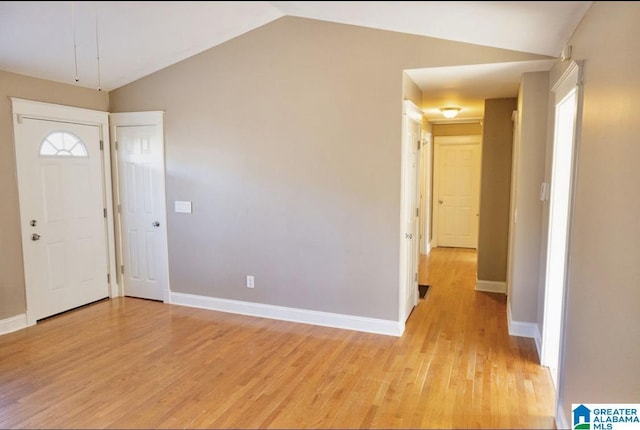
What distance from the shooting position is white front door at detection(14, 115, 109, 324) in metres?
4.06

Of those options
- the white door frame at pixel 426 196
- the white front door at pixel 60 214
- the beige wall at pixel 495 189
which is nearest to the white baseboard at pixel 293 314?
the white front door at pixel 60 214

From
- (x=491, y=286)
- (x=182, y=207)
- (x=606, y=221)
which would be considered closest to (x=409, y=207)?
(x=491, y=286)

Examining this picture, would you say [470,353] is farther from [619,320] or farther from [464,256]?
[464,256]

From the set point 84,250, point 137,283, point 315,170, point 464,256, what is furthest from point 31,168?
point 464,256

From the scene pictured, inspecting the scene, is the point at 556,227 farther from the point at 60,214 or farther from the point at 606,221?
the point at 60,214

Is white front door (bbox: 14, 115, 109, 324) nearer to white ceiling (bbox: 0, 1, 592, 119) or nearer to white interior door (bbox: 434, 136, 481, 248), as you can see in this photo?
white ceiling (bbox: 0, 1, 592, 119)

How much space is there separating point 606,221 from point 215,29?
141 inches

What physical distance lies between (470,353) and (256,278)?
224 centimetres

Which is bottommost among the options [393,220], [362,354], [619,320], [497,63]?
[362,354]

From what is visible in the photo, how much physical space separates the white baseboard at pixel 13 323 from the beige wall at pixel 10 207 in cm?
4

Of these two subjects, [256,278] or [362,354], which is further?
[256,278]

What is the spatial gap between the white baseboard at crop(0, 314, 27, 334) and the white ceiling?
2.42 meters

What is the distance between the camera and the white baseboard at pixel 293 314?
12.7 feet

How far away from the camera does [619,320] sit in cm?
170
